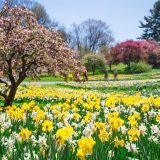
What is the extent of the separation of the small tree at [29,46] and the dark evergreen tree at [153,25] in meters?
74.1

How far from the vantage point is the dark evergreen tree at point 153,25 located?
8231cm

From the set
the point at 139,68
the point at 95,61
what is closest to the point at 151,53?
the point at 139,68

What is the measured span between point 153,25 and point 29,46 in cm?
7659

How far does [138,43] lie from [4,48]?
56699 millimetres

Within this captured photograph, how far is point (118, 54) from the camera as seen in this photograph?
63.8 meters

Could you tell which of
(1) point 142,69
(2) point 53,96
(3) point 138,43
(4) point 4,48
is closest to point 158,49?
(3) point 138,43

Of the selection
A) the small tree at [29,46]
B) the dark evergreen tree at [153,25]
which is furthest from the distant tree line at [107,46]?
the small tree at [29,46]

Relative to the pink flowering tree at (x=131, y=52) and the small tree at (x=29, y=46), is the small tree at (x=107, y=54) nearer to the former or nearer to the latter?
the pink flowering tree at (x=131, y=52)

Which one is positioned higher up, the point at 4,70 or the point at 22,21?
the point at 22,21

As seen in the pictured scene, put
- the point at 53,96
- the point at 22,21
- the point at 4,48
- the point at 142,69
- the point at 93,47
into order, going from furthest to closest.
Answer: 1. the point at 93,47
2. the point at 142,69
3. the point at 53,96
4. the point at 22,21
5. the point at 4,48

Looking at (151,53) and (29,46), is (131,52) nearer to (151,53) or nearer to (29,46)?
(151,53)

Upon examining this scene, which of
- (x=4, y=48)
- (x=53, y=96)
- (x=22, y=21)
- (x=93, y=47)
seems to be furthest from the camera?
(x=93, y=47)

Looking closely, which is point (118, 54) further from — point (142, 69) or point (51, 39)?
point (51, 39)

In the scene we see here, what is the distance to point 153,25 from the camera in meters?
82.9
